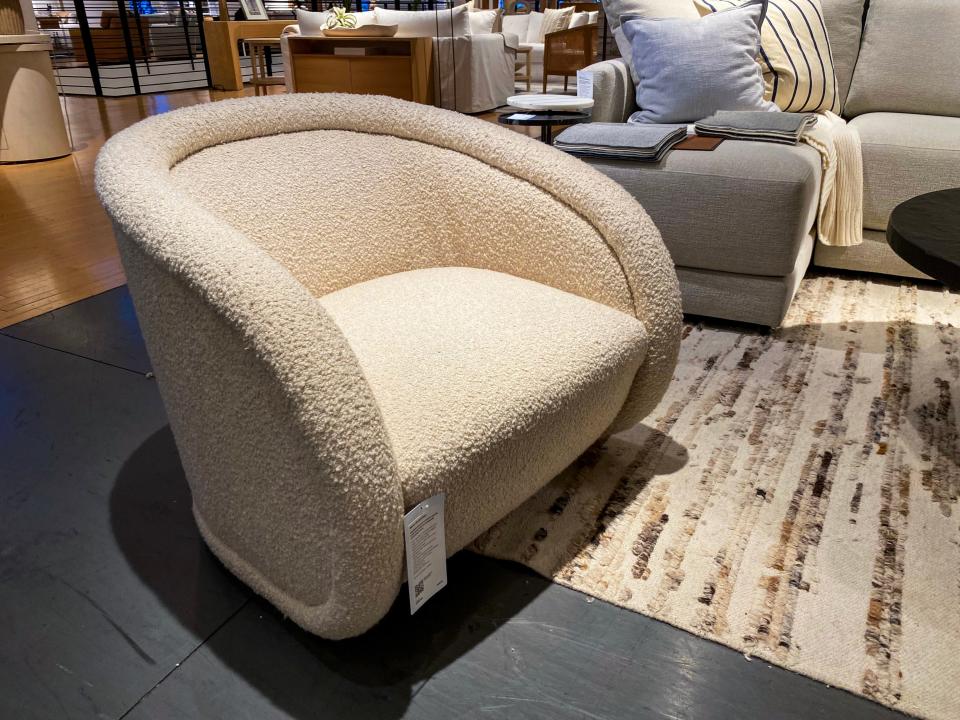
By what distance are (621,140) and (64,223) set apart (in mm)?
2259

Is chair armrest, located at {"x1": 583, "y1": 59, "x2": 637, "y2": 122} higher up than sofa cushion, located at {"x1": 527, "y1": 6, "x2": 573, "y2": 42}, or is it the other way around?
sofa cushion, located at {"x1": 527, "y1": 6, "x2": 573, "y2": 42}

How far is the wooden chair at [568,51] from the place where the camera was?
2826 mm

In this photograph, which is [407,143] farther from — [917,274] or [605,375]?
[917,274]

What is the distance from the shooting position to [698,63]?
2.13m

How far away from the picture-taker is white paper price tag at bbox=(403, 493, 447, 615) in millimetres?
801

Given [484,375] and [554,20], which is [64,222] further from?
[484,375]

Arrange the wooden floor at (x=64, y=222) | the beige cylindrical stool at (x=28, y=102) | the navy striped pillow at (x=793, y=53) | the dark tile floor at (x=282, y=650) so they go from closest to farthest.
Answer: the dark tile floor at (x=282, y=650) < the wooden floor at (x=64, y=222) < the navy striped pillow at (x=793, y=53) < the beige cylindrical stool at (x=28, y=102)

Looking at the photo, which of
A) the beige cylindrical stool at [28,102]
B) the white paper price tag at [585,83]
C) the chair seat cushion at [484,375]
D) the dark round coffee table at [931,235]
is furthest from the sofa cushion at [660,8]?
the beige cylindrical stool at [28,102]

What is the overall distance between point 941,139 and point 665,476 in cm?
151

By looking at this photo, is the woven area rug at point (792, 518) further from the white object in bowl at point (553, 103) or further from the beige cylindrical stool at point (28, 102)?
the beige cylindrical stool at point (28, 102)

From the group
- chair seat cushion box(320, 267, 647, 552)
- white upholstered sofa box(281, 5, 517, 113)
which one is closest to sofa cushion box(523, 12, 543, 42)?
white upholstered sofa box(281, 5, 517, 113)

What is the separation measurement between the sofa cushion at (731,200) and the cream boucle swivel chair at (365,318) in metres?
0.73

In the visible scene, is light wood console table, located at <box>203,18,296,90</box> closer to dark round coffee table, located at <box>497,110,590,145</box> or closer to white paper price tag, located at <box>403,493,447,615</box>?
dark round coffee table, located at <box>497,110,590,145</box>

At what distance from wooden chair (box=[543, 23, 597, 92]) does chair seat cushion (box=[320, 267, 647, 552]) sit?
78.6 inches
